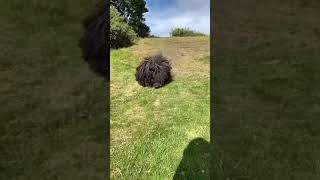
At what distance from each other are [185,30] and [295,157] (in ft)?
33.8

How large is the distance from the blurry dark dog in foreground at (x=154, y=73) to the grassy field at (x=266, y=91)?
4.55 feet

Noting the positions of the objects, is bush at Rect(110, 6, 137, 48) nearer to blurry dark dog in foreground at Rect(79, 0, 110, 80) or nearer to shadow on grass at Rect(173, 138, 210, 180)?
blurry dark dog in foreground at Rect(79, 0, 110, 80)

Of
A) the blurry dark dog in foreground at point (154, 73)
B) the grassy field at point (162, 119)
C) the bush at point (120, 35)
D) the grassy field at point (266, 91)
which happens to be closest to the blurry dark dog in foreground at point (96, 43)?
the grassy field at point (162, 119)

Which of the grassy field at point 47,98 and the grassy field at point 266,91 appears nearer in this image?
the grassy field at point 47,98

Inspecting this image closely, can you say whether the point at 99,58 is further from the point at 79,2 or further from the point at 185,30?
the point at 185,30

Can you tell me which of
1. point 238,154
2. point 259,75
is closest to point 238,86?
point 259,75

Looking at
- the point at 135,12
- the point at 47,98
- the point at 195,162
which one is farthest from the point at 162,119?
the point at 135,12

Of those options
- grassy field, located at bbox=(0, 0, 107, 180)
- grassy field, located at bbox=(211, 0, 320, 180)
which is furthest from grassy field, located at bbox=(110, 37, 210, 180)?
grassy field, located at bbox=(0, 0, 107, 180)

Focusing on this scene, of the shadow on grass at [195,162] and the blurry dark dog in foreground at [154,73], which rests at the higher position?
the blurry dark dog in foreground at [154,73]

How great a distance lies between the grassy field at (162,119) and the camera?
8.83 meters

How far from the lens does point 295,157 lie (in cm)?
896

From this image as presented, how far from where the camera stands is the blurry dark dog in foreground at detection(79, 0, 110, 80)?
11.4 m

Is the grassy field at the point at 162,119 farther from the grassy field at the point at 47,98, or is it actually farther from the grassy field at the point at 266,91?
the grassy field at the point at 47,98

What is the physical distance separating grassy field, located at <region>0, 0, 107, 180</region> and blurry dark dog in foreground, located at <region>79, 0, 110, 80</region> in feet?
0.78
